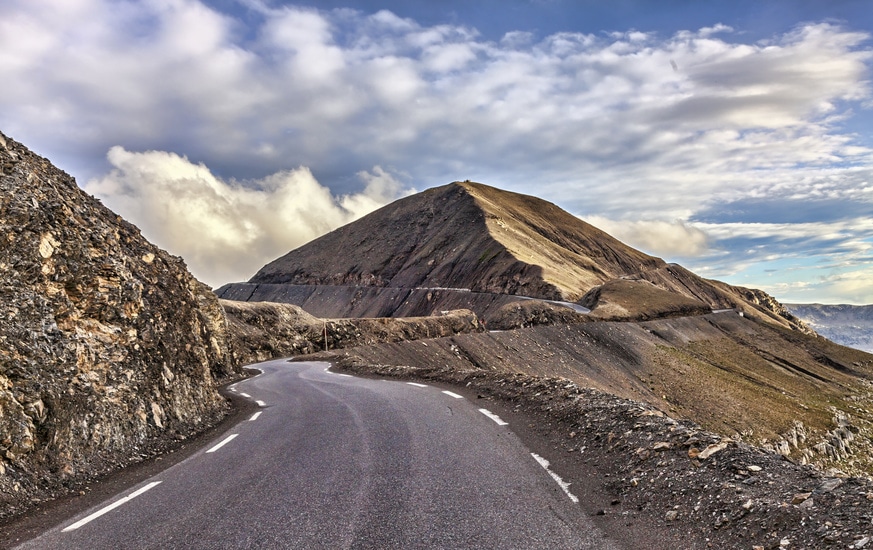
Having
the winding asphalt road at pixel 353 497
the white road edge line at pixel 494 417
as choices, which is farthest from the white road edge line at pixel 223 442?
the white road edge line at pixel 494 417

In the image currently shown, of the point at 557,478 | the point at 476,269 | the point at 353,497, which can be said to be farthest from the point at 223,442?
the point at 476,269

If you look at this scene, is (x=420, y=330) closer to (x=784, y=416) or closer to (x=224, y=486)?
(x=784, y=416)

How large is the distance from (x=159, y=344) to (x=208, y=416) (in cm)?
229

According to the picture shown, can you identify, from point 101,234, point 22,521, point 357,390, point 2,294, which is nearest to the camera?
point 22,521

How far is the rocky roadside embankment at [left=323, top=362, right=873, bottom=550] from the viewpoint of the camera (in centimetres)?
Result: 500

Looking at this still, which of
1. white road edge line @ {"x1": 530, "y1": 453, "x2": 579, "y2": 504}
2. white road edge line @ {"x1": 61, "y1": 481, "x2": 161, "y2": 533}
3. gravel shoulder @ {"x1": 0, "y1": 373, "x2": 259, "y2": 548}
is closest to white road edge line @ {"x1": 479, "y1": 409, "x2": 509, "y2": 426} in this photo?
white road edge line @ {"x1": 530, "y1": 453, "x2": 579, "y2": 504}

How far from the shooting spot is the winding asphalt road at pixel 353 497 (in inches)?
213

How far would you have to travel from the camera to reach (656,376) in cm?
5006

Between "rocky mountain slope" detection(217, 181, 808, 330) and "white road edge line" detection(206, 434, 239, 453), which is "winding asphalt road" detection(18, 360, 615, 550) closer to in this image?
"white road edge line" detection(206, 434, 239, 453)

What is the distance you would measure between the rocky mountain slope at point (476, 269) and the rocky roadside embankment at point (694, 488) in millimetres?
66591

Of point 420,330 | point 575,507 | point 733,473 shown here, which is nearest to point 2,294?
point 575,507

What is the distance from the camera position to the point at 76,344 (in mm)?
10672

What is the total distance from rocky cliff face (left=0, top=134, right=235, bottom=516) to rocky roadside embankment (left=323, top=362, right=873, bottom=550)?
794 centimetres

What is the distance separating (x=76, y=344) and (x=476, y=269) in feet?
354
